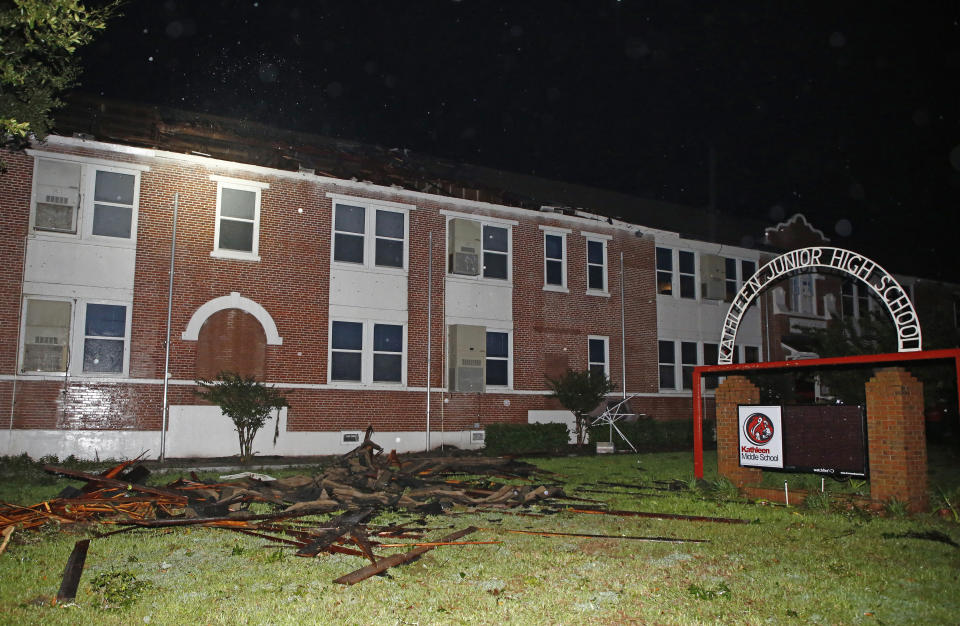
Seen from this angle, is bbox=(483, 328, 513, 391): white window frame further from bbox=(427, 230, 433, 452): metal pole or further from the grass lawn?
the grass lawn

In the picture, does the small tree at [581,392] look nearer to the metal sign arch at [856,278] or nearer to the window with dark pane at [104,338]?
the metal sign arch at [856,278]

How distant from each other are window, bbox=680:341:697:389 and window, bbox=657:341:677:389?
16.6 inches

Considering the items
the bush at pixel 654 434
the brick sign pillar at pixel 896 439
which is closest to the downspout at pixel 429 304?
the bush at pixel 654 434

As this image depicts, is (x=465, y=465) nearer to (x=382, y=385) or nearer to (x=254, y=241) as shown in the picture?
(x=382, y=385)

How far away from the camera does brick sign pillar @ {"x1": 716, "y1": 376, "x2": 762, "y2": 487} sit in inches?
447

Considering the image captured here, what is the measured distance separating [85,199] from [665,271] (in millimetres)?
19602

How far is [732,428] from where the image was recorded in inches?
454

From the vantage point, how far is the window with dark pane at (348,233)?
20578 mm

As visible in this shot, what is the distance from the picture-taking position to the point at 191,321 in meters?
18.1

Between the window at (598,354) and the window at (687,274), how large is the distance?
15.5ft

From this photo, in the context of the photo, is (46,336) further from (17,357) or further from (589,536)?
(589,536)

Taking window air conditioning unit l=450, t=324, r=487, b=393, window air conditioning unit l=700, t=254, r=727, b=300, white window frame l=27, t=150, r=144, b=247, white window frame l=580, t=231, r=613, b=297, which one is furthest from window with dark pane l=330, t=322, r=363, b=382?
window air conditioning unit l=700, t=254, r=727, b=300

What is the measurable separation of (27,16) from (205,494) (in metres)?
7.30

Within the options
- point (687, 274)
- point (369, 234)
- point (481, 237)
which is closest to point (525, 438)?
point (481, 237)
